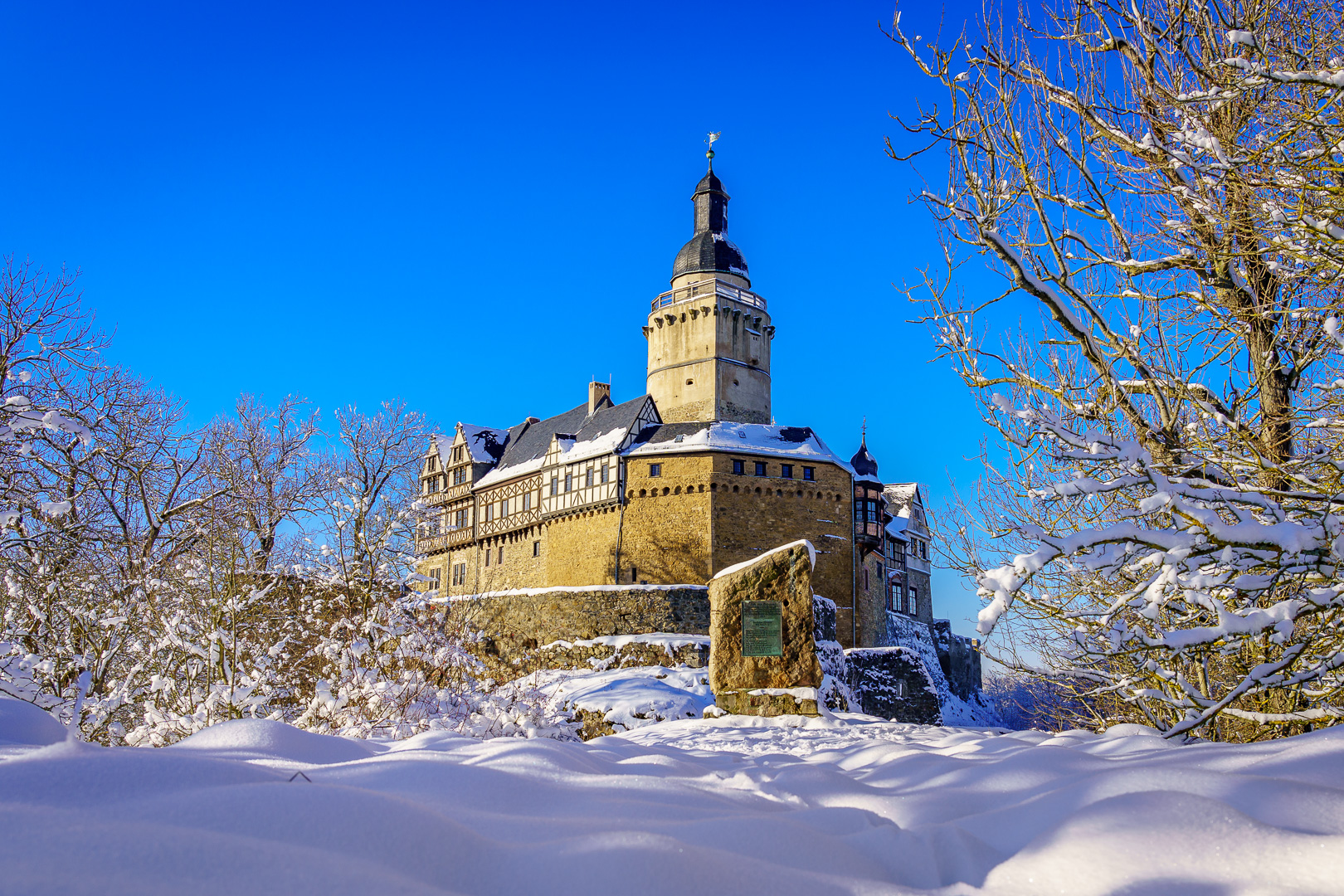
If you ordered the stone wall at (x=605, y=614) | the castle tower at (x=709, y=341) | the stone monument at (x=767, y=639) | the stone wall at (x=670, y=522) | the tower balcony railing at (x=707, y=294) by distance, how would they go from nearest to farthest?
the stone monument at (x=767, y=639), the stone wall at (x=605, y=614), the stone wall at (x=670, y=522), the castle tower at (x=709, y=341), the tower balcony railing at (x=707, y=294)

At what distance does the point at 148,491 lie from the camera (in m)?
13.4

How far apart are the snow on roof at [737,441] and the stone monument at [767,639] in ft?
68.9

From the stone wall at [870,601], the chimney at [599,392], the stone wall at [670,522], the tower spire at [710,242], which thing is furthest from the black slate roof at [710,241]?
the stone wall at [870,601]

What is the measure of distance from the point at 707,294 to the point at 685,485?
1080cm

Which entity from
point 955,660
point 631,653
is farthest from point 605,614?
point 955,660

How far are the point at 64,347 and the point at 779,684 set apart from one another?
30.7ft

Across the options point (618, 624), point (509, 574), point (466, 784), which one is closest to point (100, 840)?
point (466, 784)

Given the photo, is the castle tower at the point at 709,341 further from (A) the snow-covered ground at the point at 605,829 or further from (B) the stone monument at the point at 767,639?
(A) the snow-covered ground at the point at 605,829

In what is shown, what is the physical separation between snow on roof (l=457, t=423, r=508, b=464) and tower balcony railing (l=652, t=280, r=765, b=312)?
10.8 metres

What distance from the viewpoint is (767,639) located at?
1123cm

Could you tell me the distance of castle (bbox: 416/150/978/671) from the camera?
107 feet

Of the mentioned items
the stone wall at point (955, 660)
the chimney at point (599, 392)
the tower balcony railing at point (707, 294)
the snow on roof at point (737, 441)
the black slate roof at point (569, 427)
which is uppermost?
the tower balcony railing at point (707, 294)

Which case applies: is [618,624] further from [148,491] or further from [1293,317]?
[1293,317]

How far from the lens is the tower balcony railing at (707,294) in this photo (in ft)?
129
